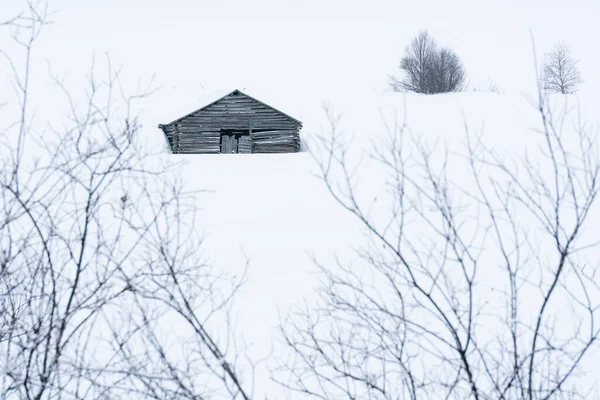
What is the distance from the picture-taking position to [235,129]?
21828mm

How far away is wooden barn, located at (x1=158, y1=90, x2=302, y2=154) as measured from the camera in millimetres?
21406

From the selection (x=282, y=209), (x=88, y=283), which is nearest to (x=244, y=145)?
(x=282, y=209)

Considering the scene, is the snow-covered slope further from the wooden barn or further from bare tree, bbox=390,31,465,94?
bare tree, bbox=390,31,465,94

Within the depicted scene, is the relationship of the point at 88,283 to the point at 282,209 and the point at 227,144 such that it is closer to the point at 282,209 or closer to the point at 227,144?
the point at 282,209

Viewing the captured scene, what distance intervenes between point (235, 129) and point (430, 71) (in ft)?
75.8

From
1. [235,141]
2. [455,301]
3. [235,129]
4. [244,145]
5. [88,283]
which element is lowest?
[455,301]

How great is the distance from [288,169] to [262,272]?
8.75 meters

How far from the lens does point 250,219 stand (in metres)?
13.6

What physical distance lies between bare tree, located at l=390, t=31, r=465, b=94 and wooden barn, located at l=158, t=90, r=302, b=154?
20210 mm

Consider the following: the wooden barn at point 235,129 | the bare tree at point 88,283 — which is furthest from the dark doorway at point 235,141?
the bare tree at point 88,283

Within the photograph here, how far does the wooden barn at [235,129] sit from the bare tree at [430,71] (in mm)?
20210

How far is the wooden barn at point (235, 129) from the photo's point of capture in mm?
21406

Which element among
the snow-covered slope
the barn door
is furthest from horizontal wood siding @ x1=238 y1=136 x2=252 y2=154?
the snow-covered slope

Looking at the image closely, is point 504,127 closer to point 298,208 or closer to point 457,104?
point 457,104
